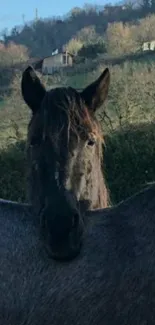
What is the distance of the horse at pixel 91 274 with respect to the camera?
3590 millimetres

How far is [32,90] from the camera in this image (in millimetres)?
5773

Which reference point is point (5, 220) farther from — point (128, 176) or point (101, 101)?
point (128, 176)

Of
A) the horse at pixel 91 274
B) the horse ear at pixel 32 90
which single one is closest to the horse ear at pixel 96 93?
the horse ear at pixel 32 90

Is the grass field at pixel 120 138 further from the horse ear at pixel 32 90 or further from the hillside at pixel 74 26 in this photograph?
the hillside at pixel 74 26

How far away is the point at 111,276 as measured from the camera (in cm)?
370

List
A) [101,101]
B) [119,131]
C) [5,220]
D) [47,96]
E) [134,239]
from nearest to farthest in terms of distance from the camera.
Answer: [134,239]
[5,220]
[47,96]
[101,101]
[119,131]

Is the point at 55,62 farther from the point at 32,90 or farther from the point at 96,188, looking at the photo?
the point at 96,188

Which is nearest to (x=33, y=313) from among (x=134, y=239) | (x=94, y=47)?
(x=134, y=239)

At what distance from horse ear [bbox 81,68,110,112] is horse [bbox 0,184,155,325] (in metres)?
1.91

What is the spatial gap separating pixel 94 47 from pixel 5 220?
35.7 metres

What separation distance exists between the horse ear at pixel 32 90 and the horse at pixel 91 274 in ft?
6.18

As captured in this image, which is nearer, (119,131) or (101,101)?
(101,101)

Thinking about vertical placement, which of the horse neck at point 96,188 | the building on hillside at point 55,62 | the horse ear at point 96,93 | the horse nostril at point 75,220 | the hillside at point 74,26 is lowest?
the hillside at point 74,26

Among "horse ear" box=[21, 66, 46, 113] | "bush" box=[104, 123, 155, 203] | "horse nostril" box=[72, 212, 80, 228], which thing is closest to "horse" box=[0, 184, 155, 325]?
"horse nostril" box=[72, 212, 80, 228]
